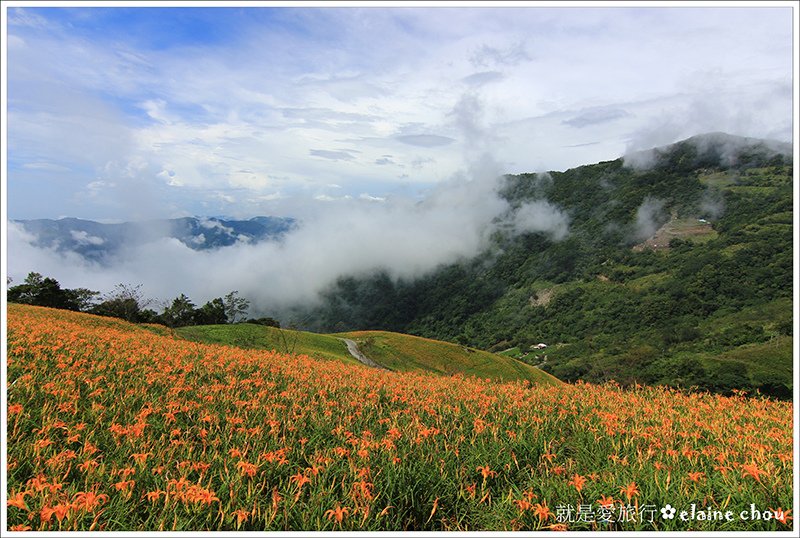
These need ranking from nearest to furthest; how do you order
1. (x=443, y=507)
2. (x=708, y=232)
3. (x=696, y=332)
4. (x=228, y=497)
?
(x=228, y=497), (x=443, y=507), (x=696, y=332), (x=708, y=232)

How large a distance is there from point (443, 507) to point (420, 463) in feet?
1.61

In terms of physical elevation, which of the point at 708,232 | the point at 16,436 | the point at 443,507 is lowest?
the point at 443,507

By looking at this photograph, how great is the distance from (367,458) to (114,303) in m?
50.1

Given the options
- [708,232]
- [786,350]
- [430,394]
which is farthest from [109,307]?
[708,232]

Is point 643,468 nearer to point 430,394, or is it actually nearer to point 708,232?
point 430,394

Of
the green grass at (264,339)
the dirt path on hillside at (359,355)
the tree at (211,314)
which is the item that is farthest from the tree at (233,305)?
the green grass at (264,339)

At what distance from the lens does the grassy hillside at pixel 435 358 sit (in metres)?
38.6

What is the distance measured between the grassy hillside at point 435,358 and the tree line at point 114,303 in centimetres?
1687

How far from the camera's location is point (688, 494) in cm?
362

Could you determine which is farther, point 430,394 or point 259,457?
point 430,394

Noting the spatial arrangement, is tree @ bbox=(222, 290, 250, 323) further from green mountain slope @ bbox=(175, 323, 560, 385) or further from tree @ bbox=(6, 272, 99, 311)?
green mountain slope @ bbox=(175, 323, 560, 385)

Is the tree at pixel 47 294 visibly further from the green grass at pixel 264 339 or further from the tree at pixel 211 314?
the green grass at pixel 264 339

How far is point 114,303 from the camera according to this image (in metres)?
44.6

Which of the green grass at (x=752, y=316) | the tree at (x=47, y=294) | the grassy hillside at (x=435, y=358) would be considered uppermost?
the tree at (x=47, y=294)
